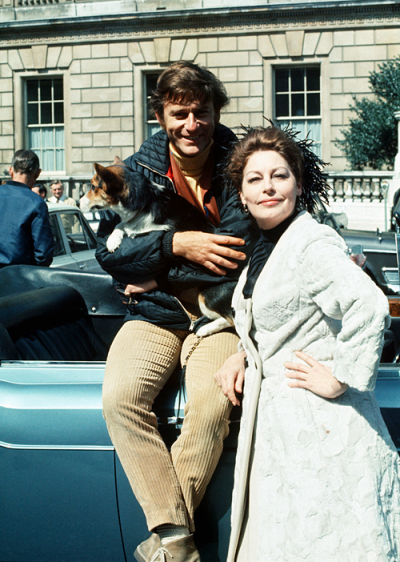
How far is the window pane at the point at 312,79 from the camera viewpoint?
1814 centimetres

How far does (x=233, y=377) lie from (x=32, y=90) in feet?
66.1

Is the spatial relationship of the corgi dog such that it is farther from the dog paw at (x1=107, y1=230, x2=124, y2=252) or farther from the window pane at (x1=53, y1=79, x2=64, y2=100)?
the window pane at (x1=53, y1=79, x2=64, y2=100)

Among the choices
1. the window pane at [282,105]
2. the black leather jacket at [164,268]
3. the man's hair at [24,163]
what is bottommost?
the black leather jacket at [164,268]

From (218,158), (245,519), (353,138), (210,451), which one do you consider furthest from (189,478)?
(353,138)

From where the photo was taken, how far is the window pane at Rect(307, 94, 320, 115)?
18.1 m

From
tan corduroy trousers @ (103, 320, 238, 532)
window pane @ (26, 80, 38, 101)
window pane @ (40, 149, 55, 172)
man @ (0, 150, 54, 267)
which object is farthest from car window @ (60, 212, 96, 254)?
window pane @ (26, 80, 38, 101)

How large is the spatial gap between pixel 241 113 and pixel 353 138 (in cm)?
371

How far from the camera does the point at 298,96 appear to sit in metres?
18.2

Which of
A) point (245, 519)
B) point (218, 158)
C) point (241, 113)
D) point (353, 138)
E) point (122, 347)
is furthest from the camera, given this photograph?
point (241, 113)

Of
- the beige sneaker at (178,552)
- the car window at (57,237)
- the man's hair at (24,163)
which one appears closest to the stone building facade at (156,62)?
the car window at (57,237)

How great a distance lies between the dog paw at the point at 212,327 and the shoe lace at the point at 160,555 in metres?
0.83

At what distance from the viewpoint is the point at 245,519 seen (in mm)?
1777

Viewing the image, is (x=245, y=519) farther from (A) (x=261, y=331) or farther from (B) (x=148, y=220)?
(B) (x=148, y=220)

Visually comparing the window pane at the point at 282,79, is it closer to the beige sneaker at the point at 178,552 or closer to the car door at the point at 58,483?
the car door at the point at 58,483
